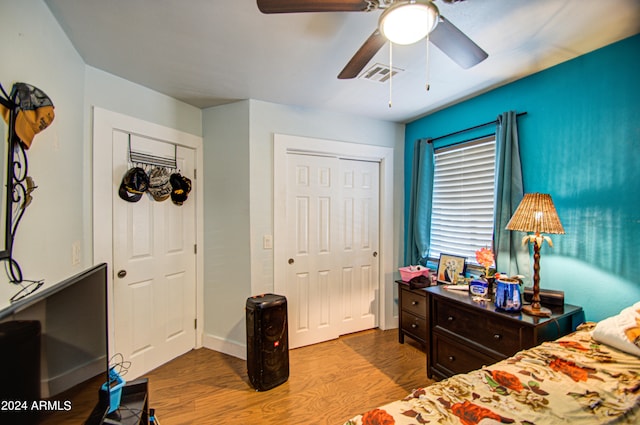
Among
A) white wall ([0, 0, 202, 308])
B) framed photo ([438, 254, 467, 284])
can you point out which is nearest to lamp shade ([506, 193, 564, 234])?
framed photo ([438, 254, 467, 284])

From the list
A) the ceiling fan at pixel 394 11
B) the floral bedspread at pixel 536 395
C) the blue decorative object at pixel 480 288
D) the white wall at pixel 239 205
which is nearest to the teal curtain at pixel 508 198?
the blue decorative object at pixel 480 288

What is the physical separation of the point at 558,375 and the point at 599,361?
0.28m

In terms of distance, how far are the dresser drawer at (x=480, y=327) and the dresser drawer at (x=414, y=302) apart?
0.46 metres

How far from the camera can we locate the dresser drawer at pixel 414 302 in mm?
2682

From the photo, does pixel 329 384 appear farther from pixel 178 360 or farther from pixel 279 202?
pixel 279 202

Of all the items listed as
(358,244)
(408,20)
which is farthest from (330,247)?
(408,20)

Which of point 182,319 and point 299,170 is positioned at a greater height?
point 299,170

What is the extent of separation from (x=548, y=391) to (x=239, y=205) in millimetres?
2429

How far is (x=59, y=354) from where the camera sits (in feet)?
2.50

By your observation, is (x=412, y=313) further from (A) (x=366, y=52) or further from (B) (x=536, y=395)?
(A) (x=366, y=52)

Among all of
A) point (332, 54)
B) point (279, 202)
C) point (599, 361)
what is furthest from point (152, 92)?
point (599, 361)

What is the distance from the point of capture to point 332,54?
6.07 ft

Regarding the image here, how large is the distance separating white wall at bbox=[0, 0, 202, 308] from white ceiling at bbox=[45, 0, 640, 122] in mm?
137

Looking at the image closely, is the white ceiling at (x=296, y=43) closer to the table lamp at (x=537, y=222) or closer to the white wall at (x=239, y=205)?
the white wall at (x=239, y=205)
